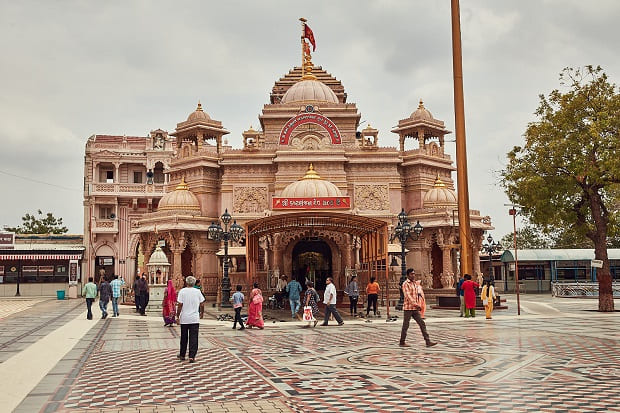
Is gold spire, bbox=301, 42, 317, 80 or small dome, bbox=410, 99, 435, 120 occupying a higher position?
gold spire, bbox=301, 42, 317, 80

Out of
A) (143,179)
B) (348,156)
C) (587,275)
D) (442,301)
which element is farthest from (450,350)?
(143,179)

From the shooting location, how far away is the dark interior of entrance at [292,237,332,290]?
33.2 m

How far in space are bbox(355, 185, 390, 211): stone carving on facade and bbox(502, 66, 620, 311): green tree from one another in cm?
1229

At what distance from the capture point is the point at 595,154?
2275 centimetres

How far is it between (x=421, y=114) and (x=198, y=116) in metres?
14.6

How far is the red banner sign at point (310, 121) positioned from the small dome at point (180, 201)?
20.9 feet

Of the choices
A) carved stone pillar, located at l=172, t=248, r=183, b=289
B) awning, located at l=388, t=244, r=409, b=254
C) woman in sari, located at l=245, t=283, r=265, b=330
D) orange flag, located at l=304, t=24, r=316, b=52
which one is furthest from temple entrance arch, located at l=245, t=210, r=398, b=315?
orange flag, located at l=304, t=24, r=316, b=52

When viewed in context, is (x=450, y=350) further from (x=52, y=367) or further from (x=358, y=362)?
(x=52, y=367)

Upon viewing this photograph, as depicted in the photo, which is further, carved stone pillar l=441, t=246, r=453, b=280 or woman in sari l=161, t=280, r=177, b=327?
carved stone pillar l=441, t=246, r=453, b=280

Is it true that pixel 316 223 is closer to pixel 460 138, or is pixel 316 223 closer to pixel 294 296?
pixel 294 296

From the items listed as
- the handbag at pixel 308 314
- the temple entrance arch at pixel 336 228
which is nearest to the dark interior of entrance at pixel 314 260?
the temple entrance arch at pixel 336 228

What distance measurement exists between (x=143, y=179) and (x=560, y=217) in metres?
38.8

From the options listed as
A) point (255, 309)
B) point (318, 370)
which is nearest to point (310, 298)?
point (255, 309)

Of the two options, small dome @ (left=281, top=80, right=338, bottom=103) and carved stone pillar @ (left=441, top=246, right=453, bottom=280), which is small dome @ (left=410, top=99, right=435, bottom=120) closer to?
small dome @ (left=281, top=80, right=338, bottom=103)
